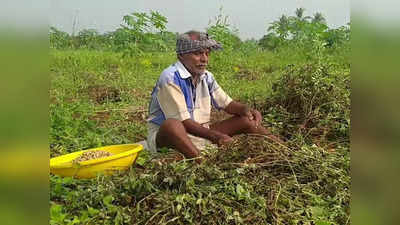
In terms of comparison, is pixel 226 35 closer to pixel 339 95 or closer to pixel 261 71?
pixel 339 95

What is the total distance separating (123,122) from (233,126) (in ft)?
3.61

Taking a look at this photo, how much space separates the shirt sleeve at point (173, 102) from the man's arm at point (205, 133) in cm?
5

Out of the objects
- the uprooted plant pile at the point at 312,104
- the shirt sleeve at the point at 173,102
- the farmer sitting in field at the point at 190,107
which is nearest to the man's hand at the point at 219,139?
the farmer sitting in field at the point at 190,107

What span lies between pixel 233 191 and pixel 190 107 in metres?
1.01

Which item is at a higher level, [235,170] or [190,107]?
[190,107]

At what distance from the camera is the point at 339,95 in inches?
153

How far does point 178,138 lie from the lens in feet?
9.63

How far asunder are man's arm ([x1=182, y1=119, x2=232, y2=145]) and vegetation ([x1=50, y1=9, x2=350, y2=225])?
0.07m

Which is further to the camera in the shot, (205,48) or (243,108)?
(243,108)

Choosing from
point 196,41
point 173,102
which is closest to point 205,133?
point 173,102

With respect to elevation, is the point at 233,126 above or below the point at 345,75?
below

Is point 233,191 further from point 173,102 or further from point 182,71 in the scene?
point 182,71
